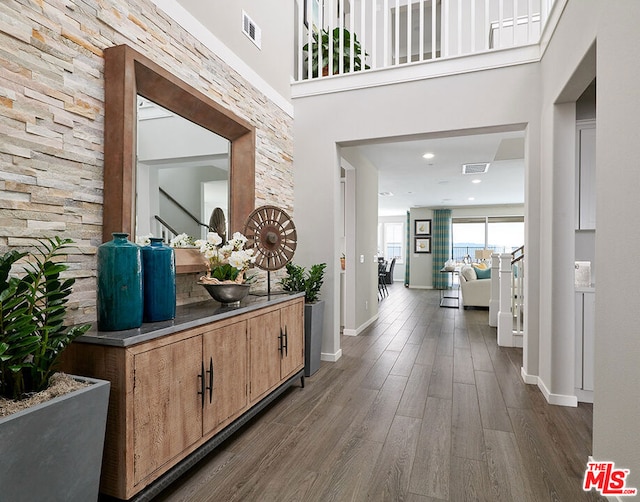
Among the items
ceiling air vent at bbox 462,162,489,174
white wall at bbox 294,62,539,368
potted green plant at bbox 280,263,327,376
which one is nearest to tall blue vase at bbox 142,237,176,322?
potted green plant at bbox 280,263,327,376

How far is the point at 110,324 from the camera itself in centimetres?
149

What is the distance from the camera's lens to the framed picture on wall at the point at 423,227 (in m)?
11.5

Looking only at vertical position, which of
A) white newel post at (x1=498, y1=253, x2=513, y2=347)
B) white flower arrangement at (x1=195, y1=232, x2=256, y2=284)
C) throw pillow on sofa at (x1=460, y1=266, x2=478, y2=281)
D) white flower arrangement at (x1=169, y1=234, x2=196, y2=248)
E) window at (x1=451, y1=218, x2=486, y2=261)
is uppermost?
window at (x1=451, y1=218, x2=486, y2=261)

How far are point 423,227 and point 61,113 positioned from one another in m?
10.9

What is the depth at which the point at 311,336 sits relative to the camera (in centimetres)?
322

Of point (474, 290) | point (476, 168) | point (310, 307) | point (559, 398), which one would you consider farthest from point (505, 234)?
point (310, 307)

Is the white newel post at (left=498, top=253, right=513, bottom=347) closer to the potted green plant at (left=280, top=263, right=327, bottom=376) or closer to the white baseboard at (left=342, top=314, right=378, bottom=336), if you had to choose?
the white baseboard at (left=342, top=314, right=378, bottom=336)

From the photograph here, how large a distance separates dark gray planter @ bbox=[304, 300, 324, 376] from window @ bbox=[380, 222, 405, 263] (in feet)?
32.9

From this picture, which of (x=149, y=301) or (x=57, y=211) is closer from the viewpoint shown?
(x=57, y=211)

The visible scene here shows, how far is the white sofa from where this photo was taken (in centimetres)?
699

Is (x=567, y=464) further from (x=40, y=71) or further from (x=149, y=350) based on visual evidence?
(x=40, y=71)

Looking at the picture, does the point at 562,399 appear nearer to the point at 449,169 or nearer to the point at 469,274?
the point at 449,169

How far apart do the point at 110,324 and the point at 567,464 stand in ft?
7.57

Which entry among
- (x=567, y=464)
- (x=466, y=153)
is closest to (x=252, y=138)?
(x=567, y=464)
